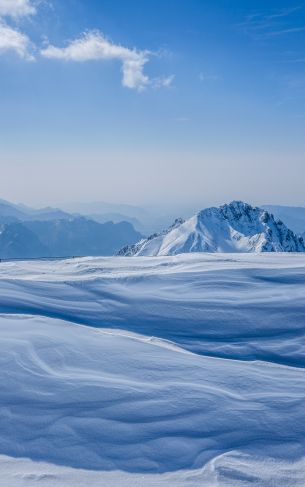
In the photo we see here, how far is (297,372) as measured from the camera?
173 inches

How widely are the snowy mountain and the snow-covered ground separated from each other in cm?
10716

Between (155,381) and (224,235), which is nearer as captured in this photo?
(155,381)

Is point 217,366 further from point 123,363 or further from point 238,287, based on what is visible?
point 238,287

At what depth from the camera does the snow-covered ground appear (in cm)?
311

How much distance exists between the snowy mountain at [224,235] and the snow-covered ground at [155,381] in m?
107

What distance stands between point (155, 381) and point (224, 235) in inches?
5338

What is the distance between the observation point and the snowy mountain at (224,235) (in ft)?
403

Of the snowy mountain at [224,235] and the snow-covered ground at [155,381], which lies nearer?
the snow-covered ground at [155,381]

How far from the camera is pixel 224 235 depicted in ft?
451

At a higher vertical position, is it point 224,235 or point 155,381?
point 224,235

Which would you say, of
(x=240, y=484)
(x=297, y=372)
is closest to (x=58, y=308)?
(x=297, y=372)

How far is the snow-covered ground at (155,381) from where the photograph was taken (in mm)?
3109

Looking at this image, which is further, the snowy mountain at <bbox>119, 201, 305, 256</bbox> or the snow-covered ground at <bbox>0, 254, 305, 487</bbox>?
the snowy mountain at <bbox>119, 201, 305, 256</bbox>

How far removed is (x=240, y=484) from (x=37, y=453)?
1.57 metres
